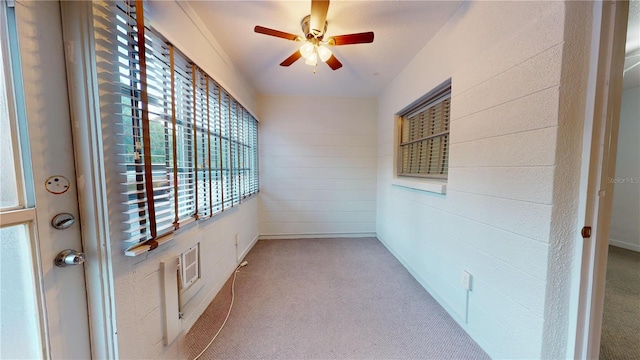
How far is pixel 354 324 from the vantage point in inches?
64.1

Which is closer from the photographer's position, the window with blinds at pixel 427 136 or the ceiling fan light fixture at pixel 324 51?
the ceiling fan light fixture at pixel 324 51

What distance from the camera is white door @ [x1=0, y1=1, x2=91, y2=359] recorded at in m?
0.68

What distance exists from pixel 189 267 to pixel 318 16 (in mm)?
2076

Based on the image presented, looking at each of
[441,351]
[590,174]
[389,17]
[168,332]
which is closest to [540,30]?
[590,174]

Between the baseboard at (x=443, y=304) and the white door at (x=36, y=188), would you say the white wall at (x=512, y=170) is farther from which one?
the white door at (x=36, y=188)

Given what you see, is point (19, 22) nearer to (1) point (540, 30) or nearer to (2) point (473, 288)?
(1) point (540, 30)

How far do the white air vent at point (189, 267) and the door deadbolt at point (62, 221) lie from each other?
0.71 metres

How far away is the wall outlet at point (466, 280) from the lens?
4.99 ft

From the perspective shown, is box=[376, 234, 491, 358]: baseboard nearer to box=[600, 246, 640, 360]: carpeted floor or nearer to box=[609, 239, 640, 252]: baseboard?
box=[600, 246, 640, 360]: carpeted floor

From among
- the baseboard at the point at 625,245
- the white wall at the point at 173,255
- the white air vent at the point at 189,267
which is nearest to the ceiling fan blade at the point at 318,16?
the white wall at the point at 173,255

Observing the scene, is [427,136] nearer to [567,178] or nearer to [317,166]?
[567,178]

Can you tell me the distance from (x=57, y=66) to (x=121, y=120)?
9.8 inches

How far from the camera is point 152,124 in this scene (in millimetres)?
1132

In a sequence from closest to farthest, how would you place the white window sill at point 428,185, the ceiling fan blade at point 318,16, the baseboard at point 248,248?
1. the ceiling fan blade at point 318,16
2. the white window sill at point 428,185
3. the baseboard at point 248,248
